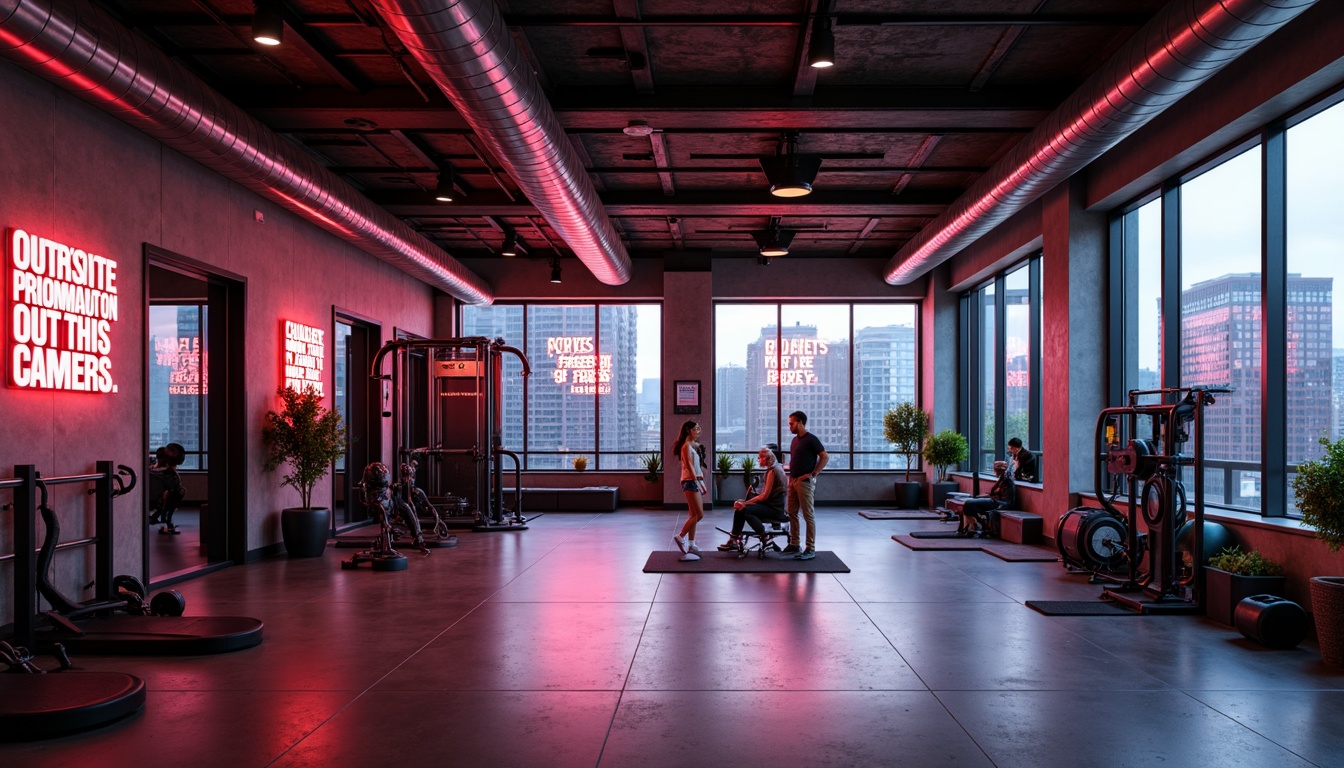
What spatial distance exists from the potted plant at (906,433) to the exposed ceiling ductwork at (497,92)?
7405 mm

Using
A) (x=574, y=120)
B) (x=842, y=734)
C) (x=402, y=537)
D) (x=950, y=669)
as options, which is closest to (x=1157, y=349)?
(x=950, y=669)

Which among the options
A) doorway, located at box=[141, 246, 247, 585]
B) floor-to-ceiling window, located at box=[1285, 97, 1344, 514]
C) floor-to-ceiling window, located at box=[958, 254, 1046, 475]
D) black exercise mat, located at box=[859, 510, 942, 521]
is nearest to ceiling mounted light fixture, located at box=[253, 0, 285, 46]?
doorway, located at box=[141, 246, 247, 585]

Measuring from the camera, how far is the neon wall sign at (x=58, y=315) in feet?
19.0

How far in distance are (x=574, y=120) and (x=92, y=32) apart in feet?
12.6

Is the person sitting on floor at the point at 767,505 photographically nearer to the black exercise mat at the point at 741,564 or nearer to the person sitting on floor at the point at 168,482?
the black exercise mat at the point at 741,564

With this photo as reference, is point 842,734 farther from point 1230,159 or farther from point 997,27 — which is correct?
point 1230,159

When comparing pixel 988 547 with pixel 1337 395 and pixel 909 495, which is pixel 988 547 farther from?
pixel 909 495

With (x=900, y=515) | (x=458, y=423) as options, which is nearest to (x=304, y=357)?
(x=458, y=423)

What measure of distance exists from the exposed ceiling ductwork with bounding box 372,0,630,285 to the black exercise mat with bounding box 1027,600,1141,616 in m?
5.17

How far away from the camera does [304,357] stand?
10273 mm

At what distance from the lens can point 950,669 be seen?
16.6 feet

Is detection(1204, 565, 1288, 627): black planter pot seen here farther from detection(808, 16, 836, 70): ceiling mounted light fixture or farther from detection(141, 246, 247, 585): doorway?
detection(141, 246, 247, 585): doorway

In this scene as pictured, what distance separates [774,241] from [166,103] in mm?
8006

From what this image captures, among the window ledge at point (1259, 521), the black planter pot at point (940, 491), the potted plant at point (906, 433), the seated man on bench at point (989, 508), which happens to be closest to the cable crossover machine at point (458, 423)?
the seated man on bench at point (989, 508)
